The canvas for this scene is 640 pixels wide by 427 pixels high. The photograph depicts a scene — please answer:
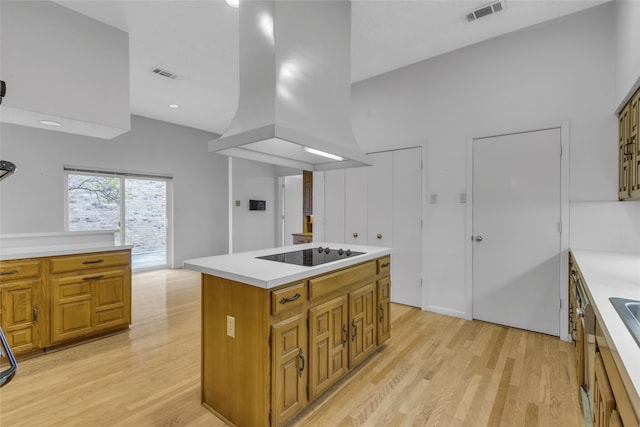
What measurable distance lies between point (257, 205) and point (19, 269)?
484 cm

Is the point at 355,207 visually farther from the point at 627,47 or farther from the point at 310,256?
the point at 627,47

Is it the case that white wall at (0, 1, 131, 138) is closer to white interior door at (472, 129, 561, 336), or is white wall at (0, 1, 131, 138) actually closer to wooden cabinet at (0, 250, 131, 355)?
wooden cabinet at (0, 250, 131, 355)

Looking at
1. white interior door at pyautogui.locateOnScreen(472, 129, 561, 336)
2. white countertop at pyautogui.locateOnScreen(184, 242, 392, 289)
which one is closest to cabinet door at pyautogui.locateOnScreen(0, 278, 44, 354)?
white countertop at pyautogui.locateOnScreen(184, 242, 392, 289)

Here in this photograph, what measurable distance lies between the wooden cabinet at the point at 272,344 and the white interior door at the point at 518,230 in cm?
191

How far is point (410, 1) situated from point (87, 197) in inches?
214

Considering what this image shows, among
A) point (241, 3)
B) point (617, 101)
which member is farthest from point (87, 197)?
point (617, 101)

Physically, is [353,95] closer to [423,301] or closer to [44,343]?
[423,301]

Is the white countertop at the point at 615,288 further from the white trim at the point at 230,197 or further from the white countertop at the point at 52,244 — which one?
the white trim at the point at 230,197

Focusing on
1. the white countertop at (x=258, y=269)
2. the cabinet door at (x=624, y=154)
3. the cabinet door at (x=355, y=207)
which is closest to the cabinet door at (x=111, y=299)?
the white countertop at (x=258, y=269)

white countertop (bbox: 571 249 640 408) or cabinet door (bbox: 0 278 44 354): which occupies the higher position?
white countertop (bbox: 571 249 640 408)

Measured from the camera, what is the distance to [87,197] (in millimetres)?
4922

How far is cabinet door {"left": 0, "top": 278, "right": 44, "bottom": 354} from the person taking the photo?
2.31 meters

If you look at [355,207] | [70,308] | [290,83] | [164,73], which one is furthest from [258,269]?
[164,73]

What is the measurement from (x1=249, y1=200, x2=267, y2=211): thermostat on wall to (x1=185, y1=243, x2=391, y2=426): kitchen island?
16.2 feet
